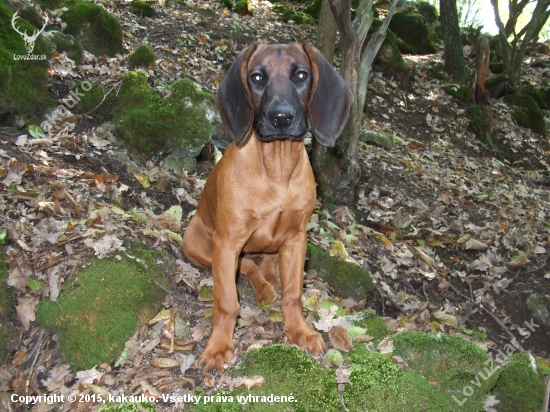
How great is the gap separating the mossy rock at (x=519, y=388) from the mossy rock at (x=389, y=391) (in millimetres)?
652

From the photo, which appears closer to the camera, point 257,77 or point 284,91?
point 284,91

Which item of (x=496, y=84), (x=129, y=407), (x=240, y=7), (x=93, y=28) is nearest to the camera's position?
(x=129, y=407)

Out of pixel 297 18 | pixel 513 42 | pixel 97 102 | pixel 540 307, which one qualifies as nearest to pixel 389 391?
pixel 540 307

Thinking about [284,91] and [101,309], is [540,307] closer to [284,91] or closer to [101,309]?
[284,91]

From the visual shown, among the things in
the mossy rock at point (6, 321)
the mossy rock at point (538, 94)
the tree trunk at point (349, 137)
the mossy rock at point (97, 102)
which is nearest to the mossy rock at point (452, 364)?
the mossy rock at point (6, 321)

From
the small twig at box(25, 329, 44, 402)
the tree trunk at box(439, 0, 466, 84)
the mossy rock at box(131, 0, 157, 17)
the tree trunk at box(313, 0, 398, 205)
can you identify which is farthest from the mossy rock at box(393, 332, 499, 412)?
the tree trunk at box(439, 0, 466, 84)

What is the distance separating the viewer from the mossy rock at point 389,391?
3033 millimetres

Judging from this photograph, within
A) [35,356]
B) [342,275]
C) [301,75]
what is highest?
[301,75]

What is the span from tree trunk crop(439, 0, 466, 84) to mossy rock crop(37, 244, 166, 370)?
13458 mm

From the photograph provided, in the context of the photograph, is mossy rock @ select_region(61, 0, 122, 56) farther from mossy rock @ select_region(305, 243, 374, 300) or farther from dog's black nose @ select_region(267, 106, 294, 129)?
dog's black nose @ select_region(267, 106, 294, 129)

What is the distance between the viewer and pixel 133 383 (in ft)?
10.7

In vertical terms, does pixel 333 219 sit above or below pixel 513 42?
below

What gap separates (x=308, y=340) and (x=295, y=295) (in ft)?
1.25

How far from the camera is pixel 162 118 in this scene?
6312 mm
